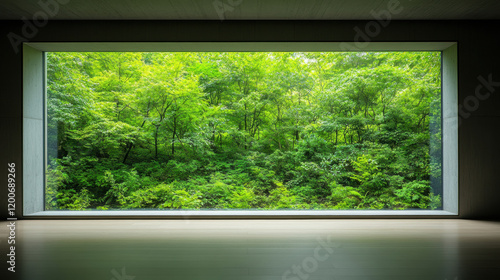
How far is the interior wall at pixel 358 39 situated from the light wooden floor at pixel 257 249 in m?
0.63

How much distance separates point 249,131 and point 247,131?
0.05 metres

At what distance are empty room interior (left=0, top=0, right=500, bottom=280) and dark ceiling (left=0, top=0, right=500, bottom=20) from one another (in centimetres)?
3

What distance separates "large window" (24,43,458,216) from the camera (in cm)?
593

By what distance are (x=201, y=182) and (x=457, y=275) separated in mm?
4785

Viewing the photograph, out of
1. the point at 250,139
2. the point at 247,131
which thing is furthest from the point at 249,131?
the point at 250,139

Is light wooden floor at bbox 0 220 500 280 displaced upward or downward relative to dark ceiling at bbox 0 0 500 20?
downward

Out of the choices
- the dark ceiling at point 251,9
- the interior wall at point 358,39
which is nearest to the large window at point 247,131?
the interior wall at point 358,39

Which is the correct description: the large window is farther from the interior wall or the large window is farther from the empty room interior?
the interior wall

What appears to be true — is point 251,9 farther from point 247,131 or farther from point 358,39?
point 247,131

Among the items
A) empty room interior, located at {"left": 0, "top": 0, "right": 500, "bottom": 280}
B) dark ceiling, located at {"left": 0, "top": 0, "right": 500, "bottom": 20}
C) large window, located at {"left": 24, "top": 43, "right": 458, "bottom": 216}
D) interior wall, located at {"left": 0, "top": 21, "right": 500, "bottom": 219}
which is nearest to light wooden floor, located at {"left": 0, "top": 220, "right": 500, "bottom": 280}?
empty room interior, located at {"left": 0, "top": 0, "right": 500, "bottom": 280}

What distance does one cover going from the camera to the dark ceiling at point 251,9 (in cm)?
354

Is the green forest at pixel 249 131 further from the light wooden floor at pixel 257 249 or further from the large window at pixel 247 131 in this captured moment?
the light wooden floor at pixel 257 249

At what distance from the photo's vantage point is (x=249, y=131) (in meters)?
6.38

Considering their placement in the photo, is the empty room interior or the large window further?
the large window
